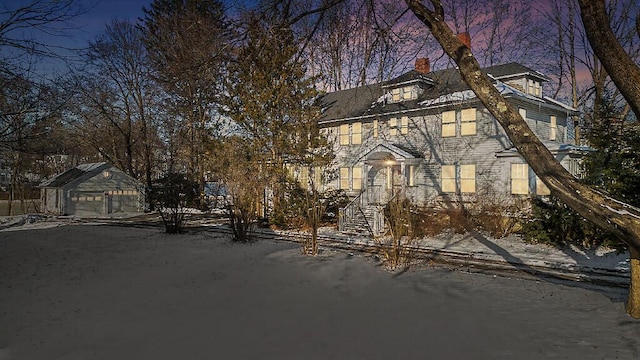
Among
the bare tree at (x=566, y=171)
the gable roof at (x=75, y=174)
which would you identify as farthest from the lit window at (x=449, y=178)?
the gable roof at (x=75, y=174)

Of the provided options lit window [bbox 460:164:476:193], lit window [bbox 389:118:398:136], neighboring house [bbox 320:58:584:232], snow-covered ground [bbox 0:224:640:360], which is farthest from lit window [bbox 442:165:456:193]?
snow-covered ground [bbox 0:224:640:360]

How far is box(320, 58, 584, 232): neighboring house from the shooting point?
19.2m

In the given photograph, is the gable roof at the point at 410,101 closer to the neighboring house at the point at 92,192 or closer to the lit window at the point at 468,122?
the lit window at the point at 468,122

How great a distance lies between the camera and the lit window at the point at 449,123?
21.2m

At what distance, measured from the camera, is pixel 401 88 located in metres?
23.8

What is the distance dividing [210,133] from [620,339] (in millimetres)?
23831

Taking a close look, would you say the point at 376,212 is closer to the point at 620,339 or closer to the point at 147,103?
the point at 620,339

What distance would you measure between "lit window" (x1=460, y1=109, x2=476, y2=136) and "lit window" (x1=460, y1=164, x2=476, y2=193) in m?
1.69

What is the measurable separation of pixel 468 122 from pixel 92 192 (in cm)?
2454

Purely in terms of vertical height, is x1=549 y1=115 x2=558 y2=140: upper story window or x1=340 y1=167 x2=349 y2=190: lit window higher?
x1=549 y1=115 x2=558 y2=140: upper story window

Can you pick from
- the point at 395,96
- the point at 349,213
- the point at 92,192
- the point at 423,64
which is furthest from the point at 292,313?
the point at 92,192

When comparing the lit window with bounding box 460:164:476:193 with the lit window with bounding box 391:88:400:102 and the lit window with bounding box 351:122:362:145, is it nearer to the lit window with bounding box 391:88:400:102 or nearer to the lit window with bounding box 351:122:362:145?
the lit window with bounding box 391:88:400:102

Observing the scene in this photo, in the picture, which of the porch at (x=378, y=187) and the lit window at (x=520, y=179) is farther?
the lit window at (x=520, y=179)

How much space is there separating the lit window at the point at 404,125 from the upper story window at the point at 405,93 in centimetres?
125
